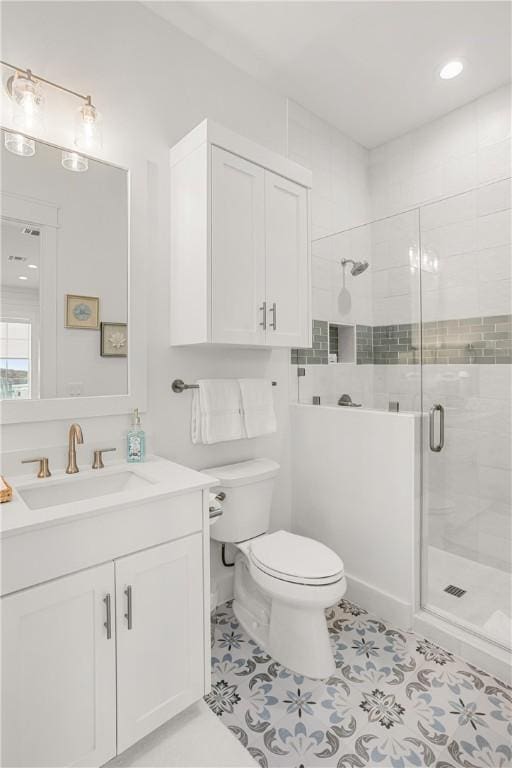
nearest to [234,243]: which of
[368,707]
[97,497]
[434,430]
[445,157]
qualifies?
[97,497]

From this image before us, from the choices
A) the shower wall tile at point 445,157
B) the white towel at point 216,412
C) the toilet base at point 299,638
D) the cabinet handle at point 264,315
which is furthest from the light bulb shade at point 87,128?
the shower wall tile at point 445,157

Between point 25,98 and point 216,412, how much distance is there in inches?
54.7

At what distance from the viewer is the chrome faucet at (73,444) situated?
1520 millimetres

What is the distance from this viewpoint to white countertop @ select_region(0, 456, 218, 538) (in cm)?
107

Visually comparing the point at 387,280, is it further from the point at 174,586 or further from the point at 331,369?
the point at 174,586

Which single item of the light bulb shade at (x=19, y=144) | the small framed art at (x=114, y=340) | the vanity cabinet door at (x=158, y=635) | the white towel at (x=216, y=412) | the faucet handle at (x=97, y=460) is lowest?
the vanity cabinet door at (x=158, y=635)

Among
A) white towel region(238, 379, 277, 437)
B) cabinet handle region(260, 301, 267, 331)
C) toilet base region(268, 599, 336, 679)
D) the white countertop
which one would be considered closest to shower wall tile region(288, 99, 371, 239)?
cabinet handle region(260, 301, 267, 331)

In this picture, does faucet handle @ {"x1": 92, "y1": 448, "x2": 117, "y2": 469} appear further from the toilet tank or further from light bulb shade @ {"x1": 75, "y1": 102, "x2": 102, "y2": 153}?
light bulb shade @ {"x1": 75, "y1": 102, "x2": 102, "y2": 153}

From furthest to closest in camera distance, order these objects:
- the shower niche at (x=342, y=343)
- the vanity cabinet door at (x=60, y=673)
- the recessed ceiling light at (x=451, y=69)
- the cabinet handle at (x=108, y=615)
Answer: the shower niche at (x=342, y=343) < the recessed ceiling light at (x=451, y=69) < the cabinet handle at (x=108, y=615) < the vanity cabinet door at (x=60, y=673)

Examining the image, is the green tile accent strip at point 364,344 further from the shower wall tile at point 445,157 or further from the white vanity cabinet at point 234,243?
the shower wall tile at point 445,157

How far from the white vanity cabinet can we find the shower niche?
1.26 ft

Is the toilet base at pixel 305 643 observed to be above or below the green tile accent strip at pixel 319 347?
below

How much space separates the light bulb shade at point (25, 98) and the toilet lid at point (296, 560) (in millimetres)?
1869

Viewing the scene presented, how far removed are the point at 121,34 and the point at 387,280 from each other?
1619mm
